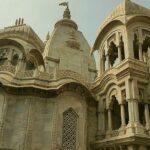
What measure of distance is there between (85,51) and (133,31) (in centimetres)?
1061

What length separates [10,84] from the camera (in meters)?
→ 15.7

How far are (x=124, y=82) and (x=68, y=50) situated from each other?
11451mm

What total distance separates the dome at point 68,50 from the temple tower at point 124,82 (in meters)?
5.74

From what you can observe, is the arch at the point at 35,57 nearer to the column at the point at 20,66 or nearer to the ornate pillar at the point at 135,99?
the column at the point at 20,66

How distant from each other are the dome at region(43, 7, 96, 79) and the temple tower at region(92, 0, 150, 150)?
574 centimetres

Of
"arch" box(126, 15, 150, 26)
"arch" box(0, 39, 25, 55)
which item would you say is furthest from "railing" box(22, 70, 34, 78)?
"arch" box(126, 15, 150, 26)

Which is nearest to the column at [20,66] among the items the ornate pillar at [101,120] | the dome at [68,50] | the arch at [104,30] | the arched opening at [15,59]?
the arched opening at [15,59]

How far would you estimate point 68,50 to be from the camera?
85.3 feet

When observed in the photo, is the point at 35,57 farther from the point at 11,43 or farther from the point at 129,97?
the point at 129,97

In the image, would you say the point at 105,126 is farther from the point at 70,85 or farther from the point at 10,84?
the point at 10,84

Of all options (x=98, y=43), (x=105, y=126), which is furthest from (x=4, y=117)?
(x=98, y=43)

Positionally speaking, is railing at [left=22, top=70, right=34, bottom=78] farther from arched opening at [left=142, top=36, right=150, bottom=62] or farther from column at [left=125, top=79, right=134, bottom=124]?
arched opening at [left=142, top=36, right=150, bottom=62]

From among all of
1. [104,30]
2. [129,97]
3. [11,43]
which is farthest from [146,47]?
[11,43]

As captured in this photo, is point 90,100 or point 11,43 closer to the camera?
point 90,100
